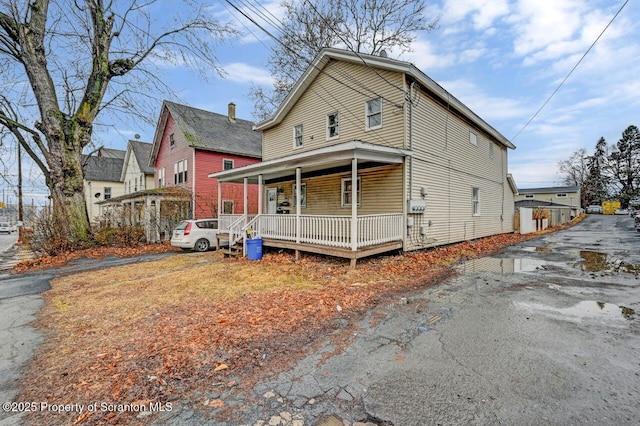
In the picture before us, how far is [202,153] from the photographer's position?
20.0 m

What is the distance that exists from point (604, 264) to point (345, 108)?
10.6m

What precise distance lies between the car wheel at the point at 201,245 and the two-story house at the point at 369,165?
2.15 metres

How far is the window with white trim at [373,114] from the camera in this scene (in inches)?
439

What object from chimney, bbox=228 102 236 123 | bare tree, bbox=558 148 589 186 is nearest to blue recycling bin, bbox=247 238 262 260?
chimney, bbox=228 102 236 123

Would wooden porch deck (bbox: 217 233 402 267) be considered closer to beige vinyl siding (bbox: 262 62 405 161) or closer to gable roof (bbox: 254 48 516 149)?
beige vinyl siding (bbox: 262 62 405 161)

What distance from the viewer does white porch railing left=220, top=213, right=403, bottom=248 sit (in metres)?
8.77

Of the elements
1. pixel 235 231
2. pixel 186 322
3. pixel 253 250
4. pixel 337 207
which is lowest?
pixel 186 322

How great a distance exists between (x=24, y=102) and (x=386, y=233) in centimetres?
1757

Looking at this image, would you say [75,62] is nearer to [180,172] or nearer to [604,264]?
[180,172]

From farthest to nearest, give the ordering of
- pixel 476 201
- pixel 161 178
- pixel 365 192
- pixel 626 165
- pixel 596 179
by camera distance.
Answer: pixel 596 179, pixel 626 165, pixel 161 178, pixel 476 201, pixel 365 192

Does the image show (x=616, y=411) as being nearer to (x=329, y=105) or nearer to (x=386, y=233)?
(x=386, y=233)

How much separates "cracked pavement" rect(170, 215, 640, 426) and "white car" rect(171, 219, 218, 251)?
35.7 ft

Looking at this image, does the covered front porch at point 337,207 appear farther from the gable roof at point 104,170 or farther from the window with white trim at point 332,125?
the gable roof at point 104,170

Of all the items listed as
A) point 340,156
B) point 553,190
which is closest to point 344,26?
point 340,156
